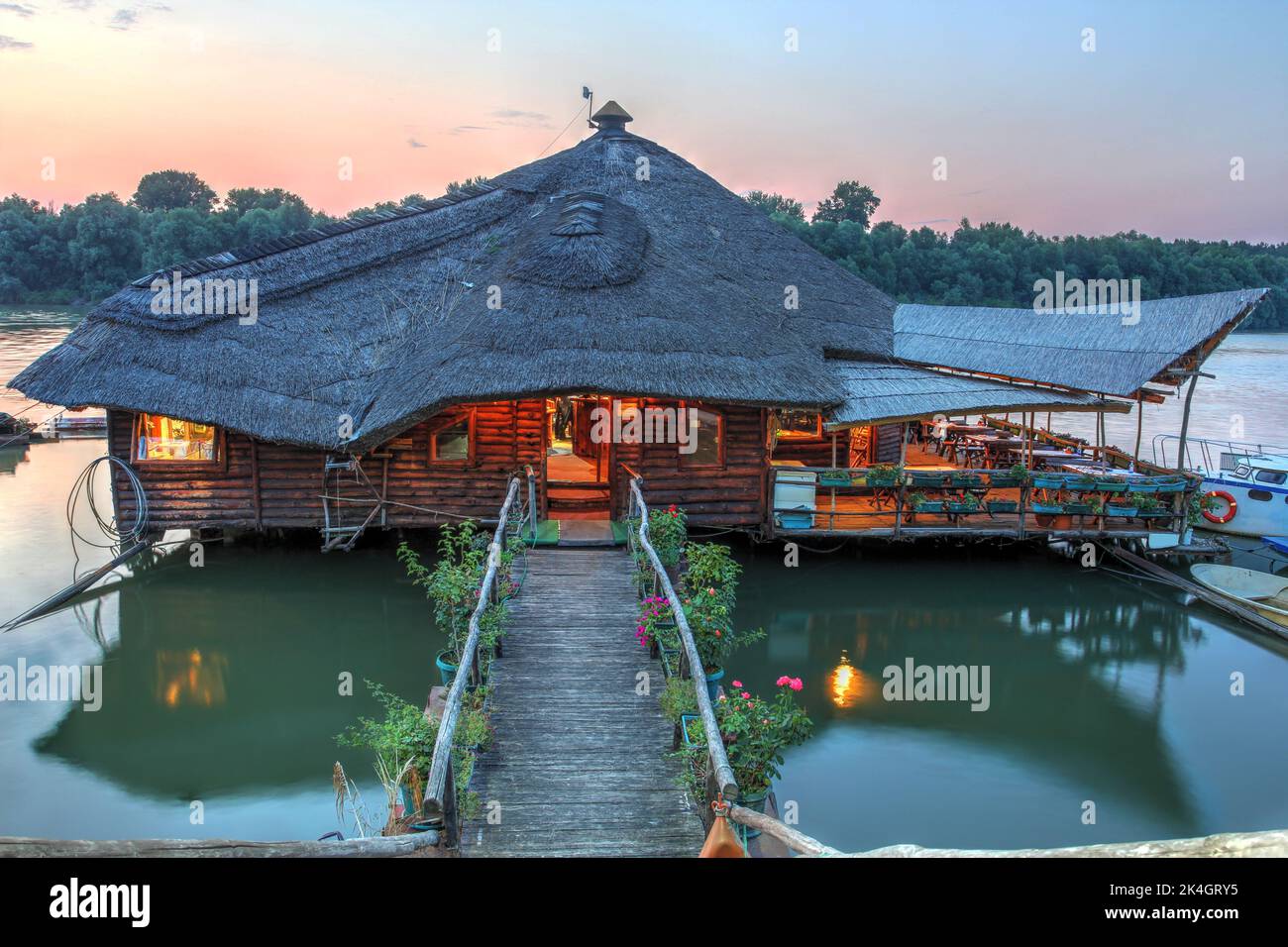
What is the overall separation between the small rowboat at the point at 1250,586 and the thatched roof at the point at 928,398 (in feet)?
11.4

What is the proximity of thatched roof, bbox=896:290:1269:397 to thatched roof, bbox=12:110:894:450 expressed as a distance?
156cm

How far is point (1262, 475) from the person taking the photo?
22641mm

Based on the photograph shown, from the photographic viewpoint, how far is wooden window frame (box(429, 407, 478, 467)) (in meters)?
19.3

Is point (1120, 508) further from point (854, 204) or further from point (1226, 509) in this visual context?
point (854, 204)

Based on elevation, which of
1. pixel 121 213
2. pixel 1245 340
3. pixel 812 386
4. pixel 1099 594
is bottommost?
pixel 1099 594

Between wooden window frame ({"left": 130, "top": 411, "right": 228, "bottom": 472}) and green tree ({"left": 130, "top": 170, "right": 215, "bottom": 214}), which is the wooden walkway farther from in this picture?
green tree ({"left": 130, "top": 170, "right": 215, "bottom": 214})

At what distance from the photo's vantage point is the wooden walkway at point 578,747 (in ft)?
25.0

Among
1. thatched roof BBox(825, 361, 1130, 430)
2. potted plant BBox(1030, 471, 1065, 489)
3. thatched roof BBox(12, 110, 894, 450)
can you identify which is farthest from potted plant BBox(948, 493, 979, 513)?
thatched roof BBox(12, 110, 894, 450)

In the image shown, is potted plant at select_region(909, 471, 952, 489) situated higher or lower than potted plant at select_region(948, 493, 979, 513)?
higher

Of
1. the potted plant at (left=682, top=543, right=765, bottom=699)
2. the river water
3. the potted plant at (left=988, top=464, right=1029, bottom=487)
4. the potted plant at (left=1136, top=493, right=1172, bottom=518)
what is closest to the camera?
the potted plant at (left=682, top=543, right=765, bottom=699)

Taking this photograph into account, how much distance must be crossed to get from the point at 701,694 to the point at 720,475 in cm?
1126
